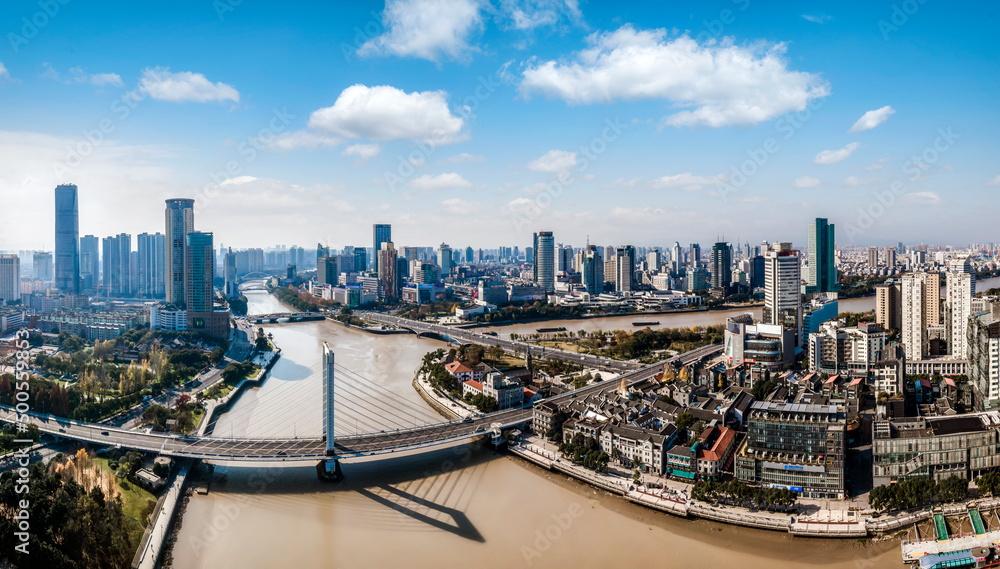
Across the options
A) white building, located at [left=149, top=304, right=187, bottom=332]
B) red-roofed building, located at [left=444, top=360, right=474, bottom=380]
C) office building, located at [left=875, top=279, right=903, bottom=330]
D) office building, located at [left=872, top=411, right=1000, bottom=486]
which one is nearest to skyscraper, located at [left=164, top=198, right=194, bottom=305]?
white building, located at [left=149, top=304, right=187, bottom=332]

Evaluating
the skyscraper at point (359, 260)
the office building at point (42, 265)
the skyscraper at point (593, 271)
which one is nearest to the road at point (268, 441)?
the skyscraper at point (593, 271)

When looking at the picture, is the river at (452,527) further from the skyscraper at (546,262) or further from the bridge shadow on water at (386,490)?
the skyscraper at (546,262)

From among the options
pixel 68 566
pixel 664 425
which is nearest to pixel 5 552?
pixel 68 566

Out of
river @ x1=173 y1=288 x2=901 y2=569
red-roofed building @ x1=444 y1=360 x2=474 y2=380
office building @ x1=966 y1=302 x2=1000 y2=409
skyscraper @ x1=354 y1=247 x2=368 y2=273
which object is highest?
skyscraper @ x1=354 y1=247 x2=368 y2=273

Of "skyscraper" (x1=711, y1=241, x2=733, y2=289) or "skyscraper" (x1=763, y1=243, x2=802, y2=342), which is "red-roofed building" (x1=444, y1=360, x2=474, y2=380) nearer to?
"skyscraper" (x1=763, y1=243, x2=802, y2=342)

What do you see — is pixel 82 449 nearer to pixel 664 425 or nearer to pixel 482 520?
pixel 482 520

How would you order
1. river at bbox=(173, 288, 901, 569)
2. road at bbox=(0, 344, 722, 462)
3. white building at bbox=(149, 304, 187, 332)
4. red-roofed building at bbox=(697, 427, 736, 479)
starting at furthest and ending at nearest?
1. white building at bbox=(149, 304, 187, 332)
2. road at bbox=(0, 344, 722, 462)
3. red-roofed building at bbox=(697, 427, 736, 479)
4. river at bbox=(173, 288, 901, 569)

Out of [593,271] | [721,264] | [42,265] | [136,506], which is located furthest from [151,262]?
[721,264]
